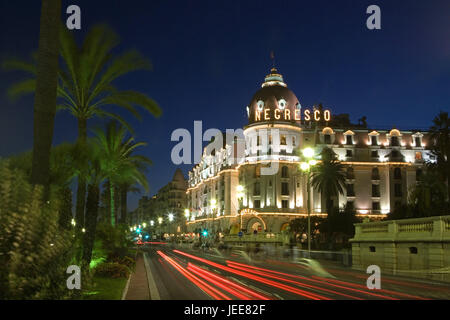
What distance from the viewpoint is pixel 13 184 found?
1237 cm

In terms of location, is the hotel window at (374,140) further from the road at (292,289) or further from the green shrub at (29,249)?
the green shrub at (29,249)

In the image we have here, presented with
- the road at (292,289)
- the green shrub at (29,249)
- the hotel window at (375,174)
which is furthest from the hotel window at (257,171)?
the green shrub at (29,249)

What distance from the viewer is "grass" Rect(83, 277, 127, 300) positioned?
14.5 meters

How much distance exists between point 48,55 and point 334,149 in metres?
76.1

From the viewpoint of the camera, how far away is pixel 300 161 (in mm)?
86062

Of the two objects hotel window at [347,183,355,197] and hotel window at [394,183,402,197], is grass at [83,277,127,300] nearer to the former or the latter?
hotel window at [347,183,355,197]

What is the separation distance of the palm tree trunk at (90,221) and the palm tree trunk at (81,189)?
1.68m

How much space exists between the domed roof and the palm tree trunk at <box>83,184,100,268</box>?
6611 cm

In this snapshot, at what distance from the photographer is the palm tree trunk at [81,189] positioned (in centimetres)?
2298

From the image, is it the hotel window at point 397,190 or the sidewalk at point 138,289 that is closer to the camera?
the sidewalk at point 138,289

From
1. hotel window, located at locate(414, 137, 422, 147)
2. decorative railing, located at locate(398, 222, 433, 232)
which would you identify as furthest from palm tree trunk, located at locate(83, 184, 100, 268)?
hotel window, located at locate(414, 137, 422, 147)

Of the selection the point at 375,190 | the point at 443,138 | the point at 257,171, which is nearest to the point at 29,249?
the point at 443,138

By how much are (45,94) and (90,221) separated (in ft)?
28.4
